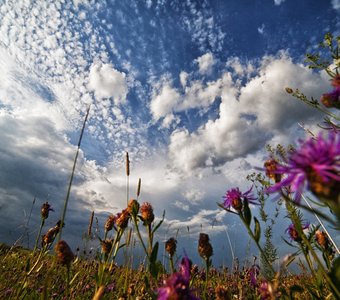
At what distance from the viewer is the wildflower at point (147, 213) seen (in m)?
2.56

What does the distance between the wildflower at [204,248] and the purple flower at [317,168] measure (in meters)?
1.57

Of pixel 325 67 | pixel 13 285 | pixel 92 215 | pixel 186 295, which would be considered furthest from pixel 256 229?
pixel 13 285

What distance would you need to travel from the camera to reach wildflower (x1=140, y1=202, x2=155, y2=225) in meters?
2.56

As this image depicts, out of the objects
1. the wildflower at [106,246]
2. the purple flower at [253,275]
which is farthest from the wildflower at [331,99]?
the wildflower at [106,246]

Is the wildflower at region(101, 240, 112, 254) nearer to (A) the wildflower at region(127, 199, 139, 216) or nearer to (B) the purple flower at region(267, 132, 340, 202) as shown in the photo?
(A) the wildflower at region(127, 199, 139, 216)

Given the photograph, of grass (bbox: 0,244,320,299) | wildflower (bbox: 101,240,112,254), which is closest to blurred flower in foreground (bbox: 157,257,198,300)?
grass (bbox: 0,244,320,299)

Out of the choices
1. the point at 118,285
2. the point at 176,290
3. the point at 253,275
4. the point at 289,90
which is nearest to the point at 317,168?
the point at 176,290

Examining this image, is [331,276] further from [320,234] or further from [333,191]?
[320,234]

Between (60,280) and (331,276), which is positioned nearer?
(331,276)

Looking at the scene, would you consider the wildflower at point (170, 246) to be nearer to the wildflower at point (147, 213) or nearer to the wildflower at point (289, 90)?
the wildflower at point (147, 213)

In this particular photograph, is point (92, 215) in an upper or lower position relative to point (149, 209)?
upper

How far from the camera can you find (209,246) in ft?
8.70

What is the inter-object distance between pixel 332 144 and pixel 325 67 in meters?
3.12

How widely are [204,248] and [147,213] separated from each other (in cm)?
60
